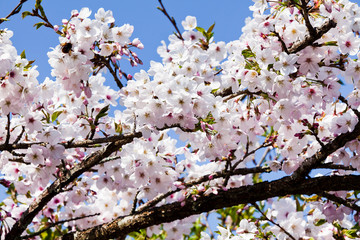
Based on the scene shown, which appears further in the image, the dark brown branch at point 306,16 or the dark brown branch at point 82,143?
the dark brown branch at point 82,143

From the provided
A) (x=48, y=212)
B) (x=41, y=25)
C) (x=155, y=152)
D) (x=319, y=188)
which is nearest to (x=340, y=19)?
(x=319, y=188)

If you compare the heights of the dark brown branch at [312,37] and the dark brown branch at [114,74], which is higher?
the dark brown branch at [114,74]

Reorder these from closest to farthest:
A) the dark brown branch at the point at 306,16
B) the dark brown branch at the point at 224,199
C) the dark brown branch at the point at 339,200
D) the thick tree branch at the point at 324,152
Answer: the dark brown branch at the point at 306,16
the thick tree branch at the point at 324,152
the dark brown branch at the point at 224,199
the dark brown branch at the point at 339,200

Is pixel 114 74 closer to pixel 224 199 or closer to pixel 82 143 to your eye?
pixel 82 143

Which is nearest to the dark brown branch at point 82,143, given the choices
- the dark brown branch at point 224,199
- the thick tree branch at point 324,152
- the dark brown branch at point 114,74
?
the dark brown branch at point 114,74

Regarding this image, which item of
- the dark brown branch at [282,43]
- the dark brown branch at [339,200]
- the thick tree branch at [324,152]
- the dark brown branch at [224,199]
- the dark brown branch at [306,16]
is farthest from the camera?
the dark brown branch at [339,200]

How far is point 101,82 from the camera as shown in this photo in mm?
3541

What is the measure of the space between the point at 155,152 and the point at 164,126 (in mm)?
721

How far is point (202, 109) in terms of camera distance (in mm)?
2641

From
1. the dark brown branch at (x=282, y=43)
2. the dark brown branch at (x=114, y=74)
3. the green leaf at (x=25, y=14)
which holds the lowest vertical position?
the dark brown branch at (x=282, y=43)

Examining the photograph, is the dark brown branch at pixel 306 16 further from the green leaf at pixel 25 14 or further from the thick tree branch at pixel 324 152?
the green leaf at pixel 25 14

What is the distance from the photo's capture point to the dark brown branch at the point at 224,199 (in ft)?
10.5

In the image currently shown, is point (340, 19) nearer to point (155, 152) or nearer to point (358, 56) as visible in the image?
point (358, 56)

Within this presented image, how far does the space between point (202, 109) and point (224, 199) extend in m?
1.00
